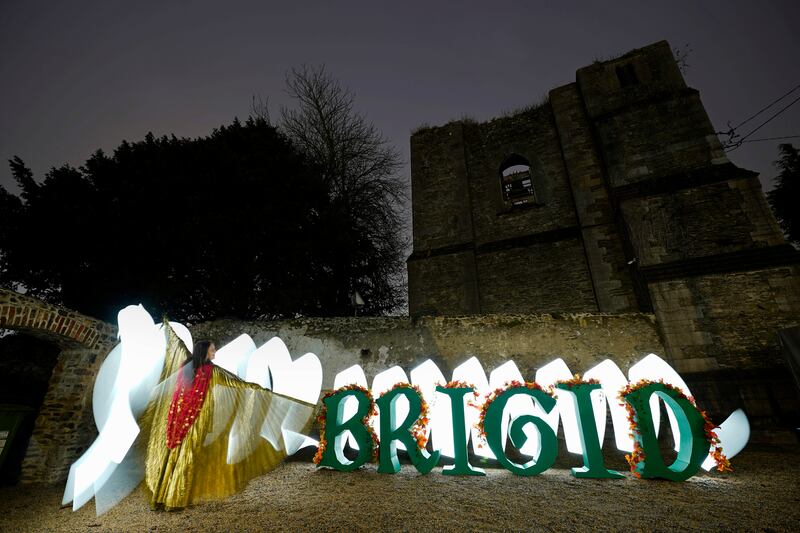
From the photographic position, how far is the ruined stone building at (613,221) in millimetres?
6684

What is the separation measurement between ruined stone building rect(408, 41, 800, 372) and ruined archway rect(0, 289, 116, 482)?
8.15 m

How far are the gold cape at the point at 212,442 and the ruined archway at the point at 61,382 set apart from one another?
7.97 ft

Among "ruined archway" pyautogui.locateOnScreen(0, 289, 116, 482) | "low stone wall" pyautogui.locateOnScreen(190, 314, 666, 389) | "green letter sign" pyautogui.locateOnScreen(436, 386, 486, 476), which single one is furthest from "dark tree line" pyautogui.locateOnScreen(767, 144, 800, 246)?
"ruined archway" pyautogui.locateOnScreen(0, 289, 116, 482)

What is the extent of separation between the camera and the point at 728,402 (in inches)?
231

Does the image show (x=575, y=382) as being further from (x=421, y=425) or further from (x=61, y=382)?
(x=61, y=382)

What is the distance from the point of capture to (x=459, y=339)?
6.22m

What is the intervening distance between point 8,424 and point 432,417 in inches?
232

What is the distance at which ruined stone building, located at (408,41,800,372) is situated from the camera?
6684 millimetres

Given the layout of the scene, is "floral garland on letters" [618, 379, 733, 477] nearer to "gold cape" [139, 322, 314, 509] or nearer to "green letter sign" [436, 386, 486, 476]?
"green letter sign" [436, 386, 486, 476]

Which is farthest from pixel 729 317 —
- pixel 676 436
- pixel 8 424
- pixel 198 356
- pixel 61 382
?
pixel 8 424

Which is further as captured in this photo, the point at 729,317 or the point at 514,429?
the point at 729,317

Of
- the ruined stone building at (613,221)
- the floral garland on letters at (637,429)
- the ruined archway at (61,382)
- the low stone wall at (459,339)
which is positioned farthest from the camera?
the ruined stone building at (613,221)

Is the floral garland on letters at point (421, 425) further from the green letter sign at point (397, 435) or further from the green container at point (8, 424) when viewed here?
the green container at point (8, 424)

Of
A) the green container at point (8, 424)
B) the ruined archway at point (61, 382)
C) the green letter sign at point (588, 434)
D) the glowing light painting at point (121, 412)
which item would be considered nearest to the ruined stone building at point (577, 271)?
the ruined archway at point (61, 382)
